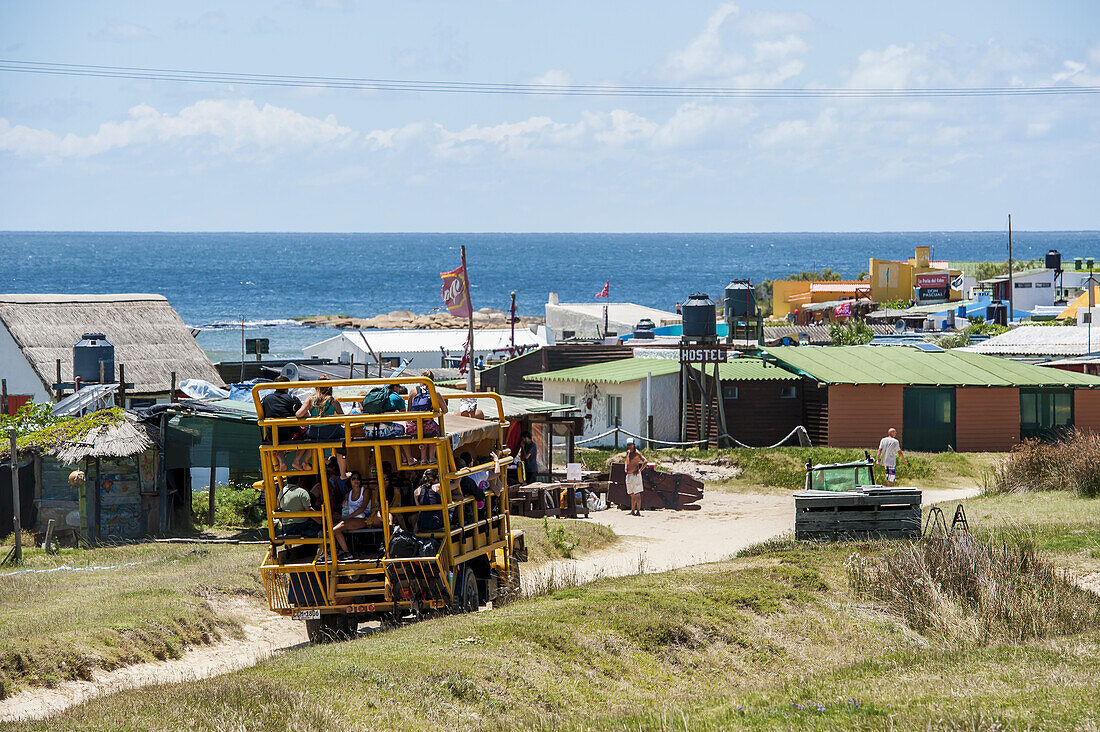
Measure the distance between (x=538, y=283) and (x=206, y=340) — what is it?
107m

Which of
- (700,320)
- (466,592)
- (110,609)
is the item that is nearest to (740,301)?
(700,320)

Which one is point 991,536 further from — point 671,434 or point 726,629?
point 671,434

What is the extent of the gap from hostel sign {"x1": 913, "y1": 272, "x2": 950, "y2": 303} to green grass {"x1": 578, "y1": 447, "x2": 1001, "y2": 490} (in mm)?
50160

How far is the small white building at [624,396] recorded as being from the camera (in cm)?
3512

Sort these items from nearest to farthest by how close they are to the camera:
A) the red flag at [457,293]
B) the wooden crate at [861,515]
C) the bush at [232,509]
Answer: the wooden crate at [861,515] → the bush at [232,509] → the red flag at [457,293]

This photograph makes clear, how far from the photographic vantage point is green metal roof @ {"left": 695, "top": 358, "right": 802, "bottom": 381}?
34500mm

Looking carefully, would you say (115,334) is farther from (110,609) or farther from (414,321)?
(414,321)

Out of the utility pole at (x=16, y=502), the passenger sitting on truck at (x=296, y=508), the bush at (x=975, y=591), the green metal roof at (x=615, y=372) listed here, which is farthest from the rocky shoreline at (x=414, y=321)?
the passenger sitting on truck at (x=296, y=508)

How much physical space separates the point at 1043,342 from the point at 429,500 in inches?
1495

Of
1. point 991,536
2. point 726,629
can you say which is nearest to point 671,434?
point 991,536

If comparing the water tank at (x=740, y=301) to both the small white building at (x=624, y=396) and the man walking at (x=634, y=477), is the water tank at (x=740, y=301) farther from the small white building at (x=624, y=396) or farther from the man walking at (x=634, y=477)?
the man walking at (x=634, y=477)

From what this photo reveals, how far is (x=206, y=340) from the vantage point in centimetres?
9619

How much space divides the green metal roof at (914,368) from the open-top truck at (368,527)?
21812 millimetres

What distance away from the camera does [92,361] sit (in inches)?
1105
